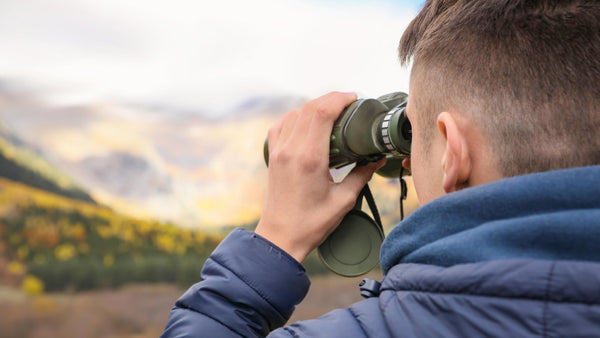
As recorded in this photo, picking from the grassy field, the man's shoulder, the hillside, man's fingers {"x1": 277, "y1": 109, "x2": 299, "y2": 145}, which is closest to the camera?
the man's shoulder

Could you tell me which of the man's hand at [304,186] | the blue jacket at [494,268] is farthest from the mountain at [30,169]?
the blue jacket at [494,268]

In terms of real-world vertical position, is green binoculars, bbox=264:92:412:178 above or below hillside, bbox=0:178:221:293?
above

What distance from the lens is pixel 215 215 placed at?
3.71 metres

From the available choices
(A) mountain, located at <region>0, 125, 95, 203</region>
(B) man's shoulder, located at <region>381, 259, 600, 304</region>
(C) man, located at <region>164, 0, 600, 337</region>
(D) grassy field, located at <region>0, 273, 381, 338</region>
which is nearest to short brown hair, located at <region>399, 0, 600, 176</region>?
(C) man, located at <region>164, 0, 600, 337</region>

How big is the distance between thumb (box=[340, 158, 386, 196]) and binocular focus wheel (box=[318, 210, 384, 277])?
0.14 feet

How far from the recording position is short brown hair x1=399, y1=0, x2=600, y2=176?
0.51 metres

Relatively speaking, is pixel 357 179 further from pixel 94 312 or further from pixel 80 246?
pixel 80 246

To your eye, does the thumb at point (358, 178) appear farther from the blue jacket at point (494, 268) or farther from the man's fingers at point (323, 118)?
the blue jacket at point (494, 268)

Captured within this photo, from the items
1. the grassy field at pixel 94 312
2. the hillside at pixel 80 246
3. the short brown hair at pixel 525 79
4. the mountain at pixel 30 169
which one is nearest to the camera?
the short brown hair at pixel 525 79

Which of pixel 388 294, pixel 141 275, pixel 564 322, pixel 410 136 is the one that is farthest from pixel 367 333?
pixel 141 275

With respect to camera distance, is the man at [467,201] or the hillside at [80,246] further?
the hillside at [80,246]

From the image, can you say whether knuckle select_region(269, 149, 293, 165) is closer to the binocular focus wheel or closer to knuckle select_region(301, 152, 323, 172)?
knuckle select_region(301, 152, 323, 172)

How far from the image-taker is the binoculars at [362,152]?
28.4 inches

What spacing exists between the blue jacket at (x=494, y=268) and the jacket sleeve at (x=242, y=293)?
10cm
